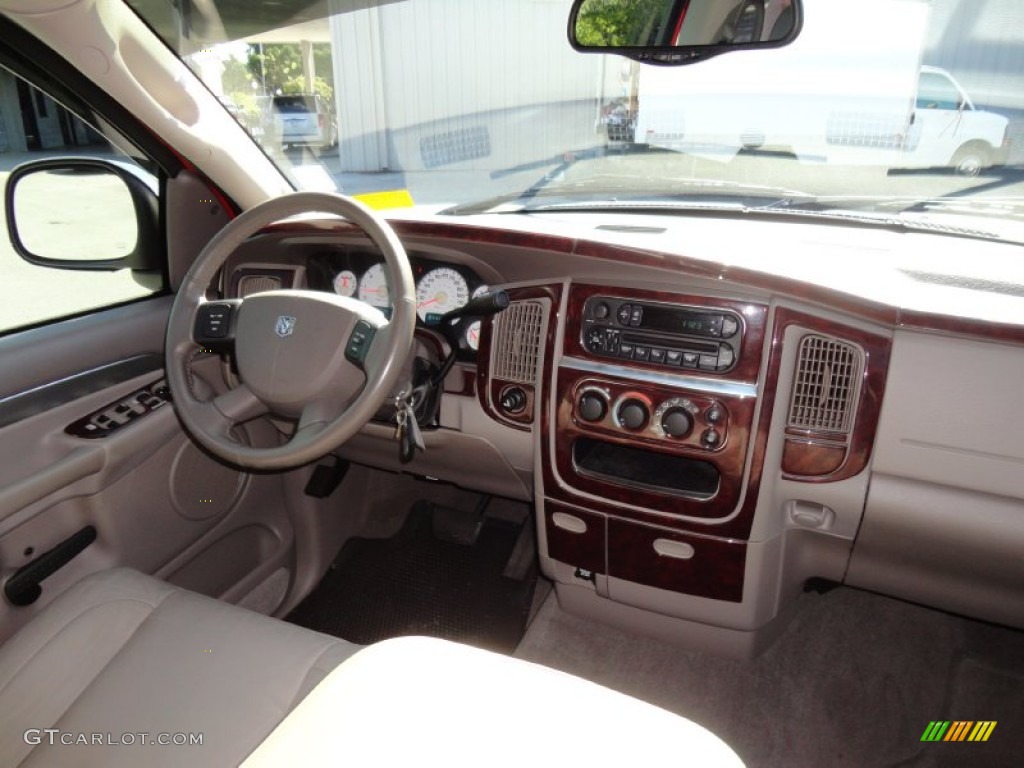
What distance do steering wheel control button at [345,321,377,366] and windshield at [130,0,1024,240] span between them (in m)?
0.99

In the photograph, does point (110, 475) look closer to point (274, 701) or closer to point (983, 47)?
point (274, 701)

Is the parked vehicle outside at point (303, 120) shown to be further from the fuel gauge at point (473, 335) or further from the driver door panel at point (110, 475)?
the fuel gauge at point (473, 335)

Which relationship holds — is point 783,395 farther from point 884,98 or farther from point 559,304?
point 884,98

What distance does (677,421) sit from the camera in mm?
1749

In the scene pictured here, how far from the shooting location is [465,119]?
115 inches

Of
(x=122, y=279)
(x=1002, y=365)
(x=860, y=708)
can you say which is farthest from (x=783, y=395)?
(x=122, y=279)

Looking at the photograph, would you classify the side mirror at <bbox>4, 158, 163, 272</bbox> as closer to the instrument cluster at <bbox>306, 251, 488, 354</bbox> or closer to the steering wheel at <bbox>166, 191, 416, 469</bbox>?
the instrument cluster at <bbox>306, 251, 488, 354</bbox>

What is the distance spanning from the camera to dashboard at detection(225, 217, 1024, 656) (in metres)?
1.60

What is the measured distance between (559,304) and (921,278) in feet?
2.81

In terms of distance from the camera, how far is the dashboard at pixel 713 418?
1.60m

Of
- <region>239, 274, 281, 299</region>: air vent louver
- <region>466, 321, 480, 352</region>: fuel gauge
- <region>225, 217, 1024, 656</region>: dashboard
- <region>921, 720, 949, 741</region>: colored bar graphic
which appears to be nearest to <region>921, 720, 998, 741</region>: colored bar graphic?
<region>921, 720, 949, 741</region>: colored bar graphic

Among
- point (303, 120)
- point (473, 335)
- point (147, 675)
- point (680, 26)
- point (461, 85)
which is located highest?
point (680, 26)

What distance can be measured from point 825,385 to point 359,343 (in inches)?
41.2

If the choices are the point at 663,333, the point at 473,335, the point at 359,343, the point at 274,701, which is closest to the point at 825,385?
the point at 663,333
